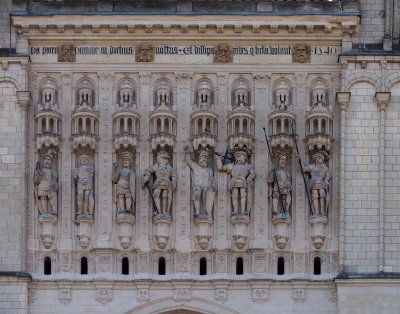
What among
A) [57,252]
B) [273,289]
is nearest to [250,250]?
[273,289]

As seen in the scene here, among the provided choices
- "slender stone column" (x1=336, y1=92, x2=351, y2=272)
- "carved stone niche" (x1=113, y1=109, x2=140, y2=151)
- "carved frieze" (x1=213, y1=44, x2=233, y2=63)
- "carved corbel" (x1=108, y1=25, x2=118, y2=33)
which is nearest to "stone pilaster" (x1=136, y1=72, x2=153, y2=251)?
"carved stone niche" (x1=113, y1=109, x2=140, y2=151)

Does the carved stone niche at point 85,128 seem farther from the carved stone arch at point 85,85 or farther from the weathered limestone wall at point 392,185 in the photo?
the weathered limestone wall at point 392,185

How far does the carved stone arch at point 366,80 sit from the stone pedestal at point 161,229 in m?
3.70

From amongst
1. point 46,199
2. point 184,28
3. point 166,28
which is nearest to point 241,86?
point 184,28

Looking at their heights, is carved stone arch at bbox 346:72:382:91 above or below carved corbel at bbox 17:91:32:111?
above

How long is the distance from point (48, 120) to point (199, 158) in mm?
2573

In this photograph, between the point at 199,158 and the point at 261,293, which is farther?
the point at 199,158

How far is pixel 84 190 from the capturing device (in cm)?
3656

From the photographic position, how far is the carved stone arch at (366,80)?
1447 inches

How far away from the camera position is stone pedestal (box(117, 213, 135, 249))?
119ft

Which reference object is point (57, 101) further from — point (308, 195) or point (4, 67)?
point (308, 195)

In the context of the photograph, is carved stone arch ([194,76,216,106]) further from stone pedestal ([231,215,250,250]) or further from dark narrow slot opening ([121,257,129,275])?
dark narrow slot opening ([121,257,129,275])

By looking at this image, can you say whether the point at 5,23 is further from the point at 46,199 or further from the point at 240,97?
the point at 240,97

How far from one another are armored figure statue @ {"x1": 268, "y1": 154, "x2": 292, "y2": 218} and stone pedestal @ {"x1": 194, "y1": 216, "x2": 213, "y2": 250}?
1.08 m
